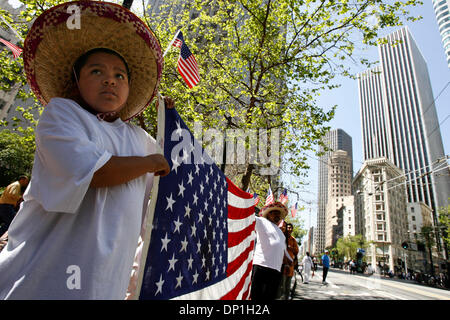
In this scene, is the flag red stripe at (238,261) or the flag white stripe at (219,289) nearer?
the flag white stripe at (219,289)

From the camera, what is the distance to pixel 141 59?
1688 millimetres

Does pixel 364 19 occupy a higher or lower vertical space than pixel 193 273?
higher

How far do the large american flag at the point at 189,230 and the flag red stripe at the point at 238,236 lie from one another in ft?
0.04

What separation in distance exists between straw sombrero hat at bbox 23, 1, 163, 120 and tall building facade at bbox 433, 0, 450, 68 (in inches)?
3882

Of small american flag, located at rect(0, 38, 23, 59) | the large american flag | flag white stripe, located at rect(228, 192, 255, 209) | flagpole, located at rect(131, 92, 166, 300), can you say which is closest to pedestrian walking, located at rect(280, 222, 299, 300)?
flag white stripe, located at rect(228, 192, 255, 209)

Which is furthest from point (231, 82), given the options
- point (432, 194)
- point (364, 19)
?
point (432, 194)

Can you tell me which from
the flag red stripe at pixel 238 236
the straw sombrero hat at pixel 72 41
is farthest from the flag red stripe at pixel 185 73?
the straw sombrero hat at pixel 72 41

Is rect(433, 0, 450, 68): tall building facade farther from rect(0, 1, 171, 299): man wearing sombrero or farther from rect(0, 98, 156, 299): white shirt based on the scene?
rect(0, 98, 156, 299): white shirt

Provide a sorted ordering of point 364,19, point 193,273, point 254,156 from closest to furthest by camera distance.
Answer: point 193,273
point 364,19
point 254,156

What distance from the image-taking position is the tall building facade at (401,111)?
85750 mm

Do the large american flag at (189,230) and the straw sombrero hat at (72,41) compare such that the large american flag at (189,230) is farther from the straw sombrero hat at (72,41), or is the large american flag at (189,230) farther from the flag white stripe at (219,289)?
the straw sombrero hat at (72,41)
